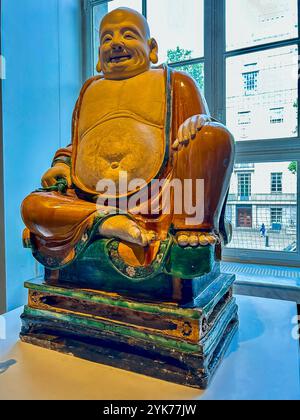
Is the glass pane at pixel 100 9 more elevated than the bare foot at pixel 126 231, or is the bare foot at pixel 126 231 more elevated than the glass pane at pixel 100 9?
the glass pane at pixel 100 9

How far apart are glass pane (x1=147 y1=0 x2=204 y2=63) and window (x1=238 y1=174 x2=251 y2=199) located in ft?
2.67

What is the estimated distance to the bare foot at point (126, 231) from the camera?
768mm

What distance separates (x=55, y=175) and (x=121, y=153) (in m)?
0.25

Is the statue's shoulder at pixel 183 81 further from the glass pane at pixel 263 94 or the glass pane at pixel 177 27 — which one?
the glass pane at pixel 177 27

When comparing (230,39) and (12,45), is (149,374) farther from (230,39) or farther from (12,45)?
(230,39)

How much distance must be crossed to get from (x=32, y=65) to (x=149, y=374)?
1.61 metres

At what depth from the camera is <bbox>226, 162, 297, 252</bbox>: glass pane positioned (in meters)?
1.88

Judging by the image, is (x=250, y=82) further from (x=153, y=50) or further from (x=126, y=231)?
(x=126, y=231)

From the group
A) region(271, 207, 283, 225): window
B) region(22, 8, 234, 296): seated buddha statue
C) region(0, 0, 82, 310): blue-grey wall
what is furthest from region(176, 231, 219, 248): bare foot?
region(271, 207, 283, 225): window

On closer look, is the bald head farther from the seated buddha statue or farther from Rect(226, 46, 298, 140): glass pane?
Rect(226, 46, 298, 140): glass pane

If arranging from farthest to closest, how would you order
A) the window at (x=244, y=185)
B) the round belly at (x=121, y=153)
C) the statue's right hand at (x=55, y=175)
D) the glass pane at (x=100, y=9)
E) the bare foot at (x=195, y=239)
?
the glass pane at (x=100, y=9)
the window at (x=244, y=185)
the statue's right hand at (x=55, y=175)
the round belly at (x=121, y=153)
the bare foot at (x=195, y=239)

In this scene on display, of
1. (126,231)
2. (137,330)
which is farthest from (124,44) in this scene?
(137,330)

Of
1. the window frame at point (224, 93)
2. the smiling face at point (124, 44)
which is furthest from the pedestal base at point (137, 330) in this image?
the window frame at point (224, 93)
